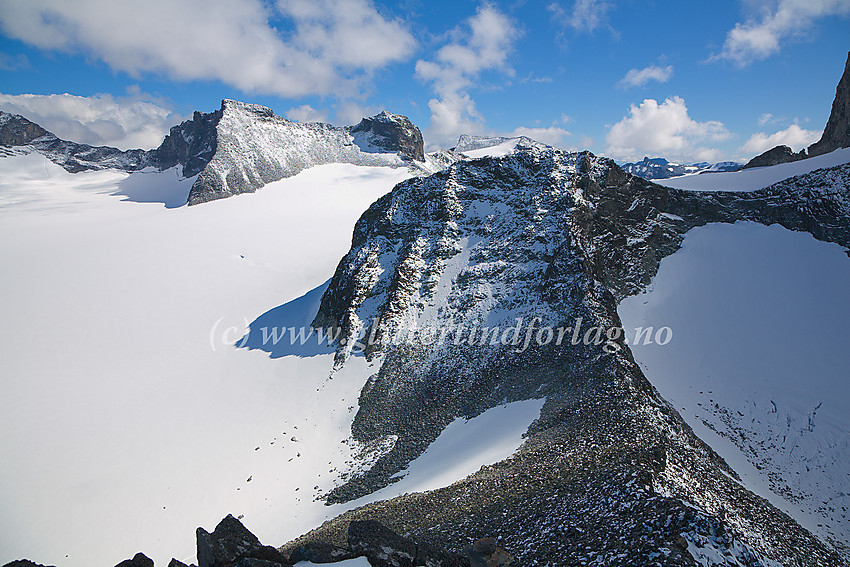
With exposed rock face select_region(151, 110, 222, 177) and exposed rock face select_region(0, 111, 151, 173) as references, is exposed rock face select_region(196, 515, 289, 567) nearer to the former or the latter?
exposed rock face select_region(151, 110, 222, 177)

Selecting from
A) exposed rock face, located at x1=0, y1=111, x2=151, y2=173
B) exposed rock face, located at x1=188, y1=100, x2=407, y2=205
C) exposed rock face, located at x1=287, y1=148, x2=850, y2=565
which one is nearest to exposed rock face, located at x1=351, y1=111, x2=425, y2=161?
exposed rock face, located at x1=188, y1=100, x2=407, y2=205

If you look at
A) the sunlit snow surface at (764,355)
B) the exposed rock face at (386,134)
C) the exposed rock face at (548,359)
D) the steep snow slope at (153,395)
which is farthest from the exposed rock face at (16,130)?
the sunlit snow surface at (764,355)

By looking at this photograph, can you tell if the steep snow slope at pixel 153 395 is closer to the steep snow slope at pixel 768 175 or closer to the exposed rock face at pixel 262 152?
the exposed rock face at pixel 262 152

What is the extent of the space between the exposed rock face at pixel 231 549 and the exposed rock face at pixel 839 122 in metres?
76.8

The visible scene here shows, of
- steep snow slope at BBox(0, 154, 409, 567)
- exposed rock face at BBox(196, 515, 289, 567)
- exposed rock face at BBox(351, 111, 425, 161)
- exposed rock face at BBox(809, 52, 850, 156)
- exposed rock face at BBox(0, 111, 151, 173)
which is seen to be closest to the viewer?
exposed rock face at BBox(196, 515, 289, 567)

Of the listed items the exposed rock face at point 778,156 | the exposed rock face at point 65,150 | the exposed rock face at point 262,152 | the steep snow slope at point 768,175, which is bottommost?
the steep snow slope at point 768,175

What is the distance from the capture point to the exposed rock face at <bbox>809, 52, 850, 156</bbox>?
164 feet

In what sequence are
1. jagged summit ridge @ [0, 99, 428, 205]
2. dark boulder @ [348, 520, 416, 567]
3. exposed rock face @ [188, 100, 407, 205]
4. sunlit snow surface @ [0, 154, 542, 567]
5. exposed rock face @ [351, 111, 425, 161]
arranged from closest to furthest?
dark boulder @ [348, 520, 416, 567] < sunlit snow surface @ [0, 154, 542, 567] < exposed rock face @ [188, 100, 407, 205] < jagged summit ridge @ [0, 99, 428, 205] < exposed rock face @ [351, 111, 425, 161]

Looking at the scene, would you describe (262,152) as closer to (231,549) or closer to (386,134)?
(386,134)

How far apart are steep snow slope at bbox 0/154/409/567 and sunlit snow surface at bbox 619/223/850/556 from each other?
25.5m

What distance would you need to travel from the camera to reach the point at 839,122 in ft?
170

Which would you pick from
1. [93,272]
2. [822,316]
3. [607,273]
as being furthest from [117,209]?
[822,316]

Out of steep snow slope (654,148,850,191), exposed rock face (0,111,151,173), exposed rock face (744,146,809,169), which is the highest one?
exposed rock face (0,111,151,173)

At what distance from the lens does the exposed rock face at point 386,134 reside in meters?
118
